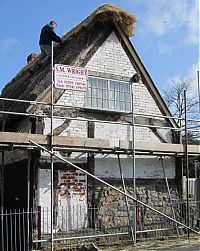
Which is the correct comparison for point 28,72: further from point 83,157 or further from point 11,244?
point 11,244

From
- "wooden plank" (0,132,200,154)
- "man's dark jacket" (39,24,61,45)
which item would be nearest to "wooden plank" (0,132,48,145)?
"wooden plank" (0,132,200,154)

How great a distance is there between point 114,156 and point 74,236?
2.83 m

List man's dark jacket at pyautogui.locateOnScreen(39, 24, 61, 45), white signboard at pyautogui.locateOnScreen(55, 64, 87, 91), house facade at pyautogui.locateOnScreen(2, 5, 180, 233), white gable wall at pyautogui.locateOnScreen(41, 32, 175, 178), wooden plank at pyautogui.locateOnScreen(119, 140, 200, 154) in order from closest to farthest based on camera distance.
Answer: white signboard at pyautogui.locateOnScreen(55, 64, 87, 91) < house facade at pyautogui.locateOnScreen(2, 5, 180, 233) < wooden plank at pyautogui.locateOnScreen(119, 140, 200, 154) < white gable wall at pyautogui.locateOnScreen(41, 32, 175, 178) < man's dark jacket at pyautogui.locateOnScreen(39, 24, 61, 45)

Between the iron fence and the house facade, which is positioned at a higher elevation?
the house facade

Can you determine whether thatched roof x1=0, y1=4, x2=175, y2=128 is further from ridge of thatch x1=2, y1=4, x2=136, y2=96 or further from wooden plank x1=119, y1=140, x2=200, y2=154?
wooden plank x1=119, y1=140, x2=200, y2=154

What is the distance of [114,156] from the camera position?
1401 centimetres

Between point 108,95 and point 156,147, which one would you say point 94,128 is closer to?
point 108,95

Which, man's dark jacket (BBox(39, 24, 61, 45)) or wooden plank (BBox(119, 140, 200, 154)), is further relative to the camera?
man's dark jacket (BBox(39, 24, 61, 45))

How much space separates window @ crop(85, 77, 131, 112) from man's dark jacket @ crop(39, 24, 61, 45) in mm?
2046

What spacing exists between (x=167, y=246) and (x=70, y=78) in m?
5.17

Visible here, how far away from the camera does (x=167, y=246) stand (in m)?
12.1

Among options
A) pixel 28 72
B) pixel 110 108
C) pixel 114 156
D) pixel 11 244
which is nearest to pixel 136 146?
pixel 114 156

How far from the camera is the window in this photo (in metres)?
14.3

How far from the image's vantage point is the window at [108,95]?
14.3 m
